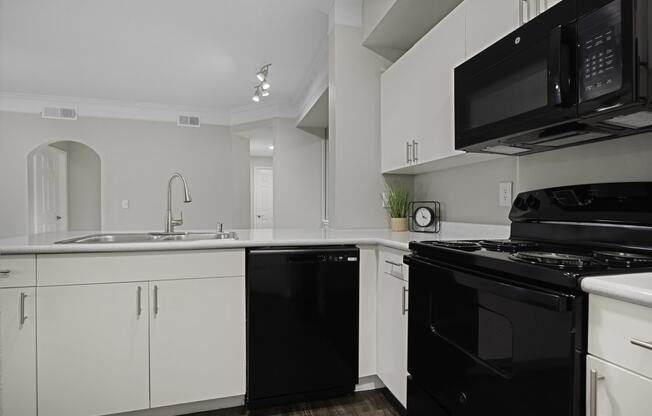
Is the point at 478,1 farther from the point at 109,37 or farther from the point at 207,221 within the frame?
the point at 207,221

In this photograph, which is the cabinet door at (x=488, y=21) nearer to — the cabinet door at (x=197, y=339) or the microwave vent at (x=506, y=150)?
the microwave vent at (x=506, y=150)

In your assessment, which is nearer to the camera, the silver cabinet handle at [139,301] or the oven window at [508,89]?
the oven window at [508,89]

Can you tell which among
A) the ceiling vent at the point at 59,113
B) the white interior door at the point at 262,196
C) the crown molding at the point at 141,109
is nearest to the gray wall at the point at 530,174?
the crown molding at the point at 141,109

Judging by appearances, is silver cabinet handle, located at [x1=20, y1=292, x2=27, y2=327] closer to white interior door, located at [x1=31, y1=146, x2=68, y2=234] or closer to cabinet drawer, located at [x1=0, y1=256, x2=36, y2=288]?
cabinet drawer, located at [x1=0, y1=256, x2=36, y2=288]

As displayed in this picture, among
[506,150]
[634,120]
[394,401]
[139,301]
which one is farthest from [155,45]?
[634,120]

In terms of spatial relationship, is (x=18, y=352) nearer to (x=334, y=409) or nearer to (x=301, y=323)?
(x=301, y=323)

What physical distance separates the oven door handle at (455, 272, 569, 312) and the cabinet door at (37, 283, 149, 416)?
1.44m

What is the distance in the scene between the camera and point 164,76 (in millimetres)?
4047

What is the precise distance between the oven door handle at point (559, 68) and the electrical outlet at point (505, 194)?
0.82 metres

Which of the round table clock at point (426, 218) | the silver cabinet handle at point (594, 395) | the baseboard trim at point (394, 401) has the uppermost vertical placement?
the round table clock at point (426, 218)

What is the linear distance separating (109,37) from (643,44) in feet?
11.9

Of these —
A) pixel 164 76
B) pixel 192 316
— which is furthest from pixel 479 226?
pixel 164 76

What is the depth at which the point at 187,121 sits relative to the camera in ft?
17.3

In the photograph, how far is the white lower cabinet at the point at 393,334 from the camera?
1.70 meters
